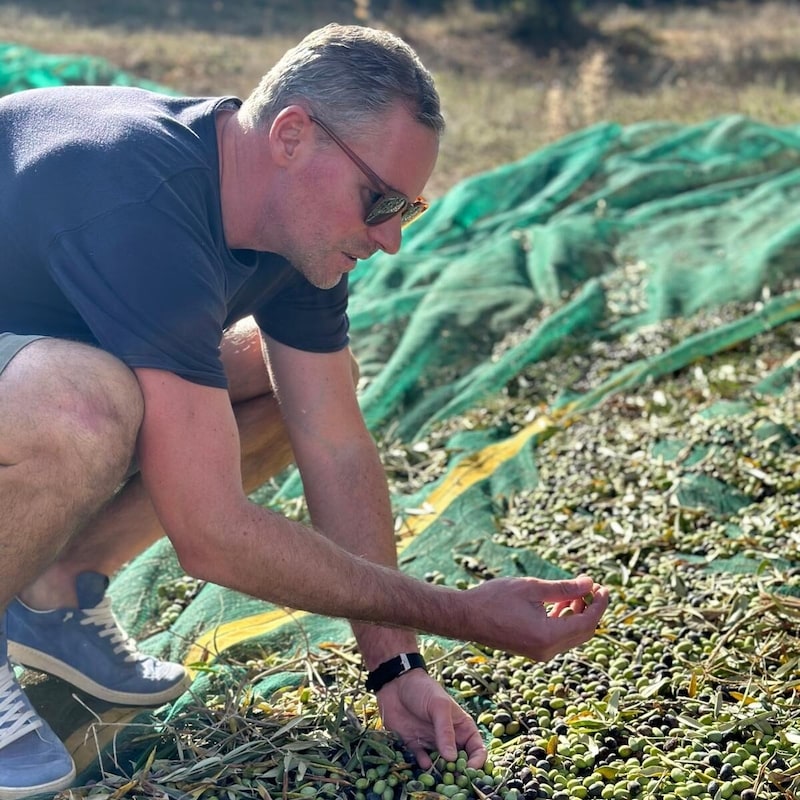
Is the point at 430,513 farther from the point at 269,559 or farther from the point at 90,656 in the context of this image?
the point at 269,559

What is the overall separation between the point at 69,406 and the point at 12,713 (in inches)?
24.1

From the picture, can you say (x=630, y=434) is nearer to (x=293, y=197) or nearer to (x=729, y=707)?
(x=729, y=707)

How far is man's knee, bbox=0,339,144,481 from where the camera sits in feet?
6.51

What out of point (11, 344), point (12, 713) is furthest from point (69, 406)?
point (12, 713)

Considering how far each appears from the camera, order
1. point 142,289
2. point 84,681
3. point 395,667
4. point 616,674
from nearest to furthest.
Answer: point 142,289 → point 395,667 → point 84,681 → point 616,674

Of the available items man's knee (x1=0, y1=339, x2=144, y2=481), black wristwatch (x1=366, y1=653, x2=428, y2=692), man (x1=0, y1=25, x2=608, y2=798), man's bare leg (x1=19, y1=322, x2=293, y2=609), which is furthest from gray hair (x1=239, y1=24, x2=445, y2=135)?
black wristwatch (x1=366, y1=653, x2=428, y2=692)

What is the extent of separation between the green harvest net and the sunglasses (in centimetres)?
99

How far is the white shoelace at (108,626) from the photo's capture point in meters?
2.48

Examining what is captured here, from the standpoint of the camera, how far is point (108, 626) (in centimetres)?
249

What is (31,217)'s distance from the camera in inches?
80.6

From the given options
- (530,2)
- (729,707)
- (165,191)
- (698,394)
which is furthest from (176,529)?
(530,2)

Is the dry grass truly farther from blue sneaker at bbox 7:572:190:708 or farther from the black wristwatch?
the black wristwatch

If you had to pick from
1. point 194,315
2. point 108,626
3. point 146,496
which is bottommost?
point 108,626

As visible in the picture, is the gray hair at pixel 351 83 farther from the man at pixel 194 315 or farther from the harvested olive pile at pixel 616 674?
the harvested olive pile at pixel 616 674
